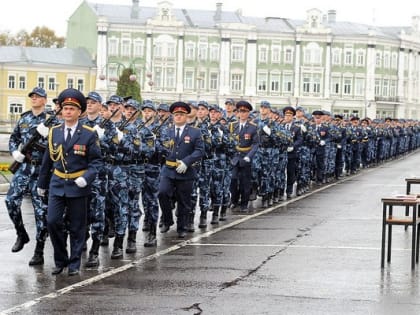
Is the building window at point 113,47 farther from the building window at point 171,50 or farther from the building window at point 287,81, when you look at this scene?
the building window at point 287,81

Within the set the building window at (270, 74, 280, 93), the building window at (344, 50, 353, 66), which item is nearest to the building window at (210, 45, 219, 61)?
the building window at (270, 74, 280, 93)

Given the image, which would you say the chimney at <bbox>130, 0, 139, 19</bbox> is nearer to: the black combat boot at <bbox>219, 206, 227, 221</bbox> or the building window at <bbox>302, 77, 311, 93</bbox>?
the building window at <bbox>302, 77, 311, 93</bbox>

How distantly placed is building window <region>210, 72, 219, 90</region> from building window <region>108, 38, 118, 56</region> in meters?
10.9

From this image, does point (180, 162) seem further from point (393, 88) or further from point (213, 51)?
point (393, 88)

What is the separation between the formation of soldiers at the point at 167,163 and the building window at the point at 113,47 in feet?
271

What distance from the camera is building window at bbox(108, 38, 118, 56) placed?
107188 mm

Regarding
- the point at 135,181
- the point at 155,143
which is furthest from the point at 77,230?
the point at 155,143

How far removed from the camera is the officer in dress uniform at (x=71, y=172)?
11297mm

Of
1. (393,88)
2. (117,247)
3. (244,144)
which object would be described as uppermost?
(393,88)

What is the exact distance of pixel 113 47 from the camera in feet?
352

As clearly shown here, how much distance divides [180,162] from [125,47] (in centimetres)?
9376

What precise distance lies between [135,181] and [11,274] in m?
2.62

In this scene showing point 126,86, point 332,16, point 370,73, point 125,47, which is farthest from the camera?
point 332,16

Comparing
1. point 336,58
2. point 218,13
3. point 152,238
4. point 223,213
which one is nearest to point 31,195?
point 152,238
